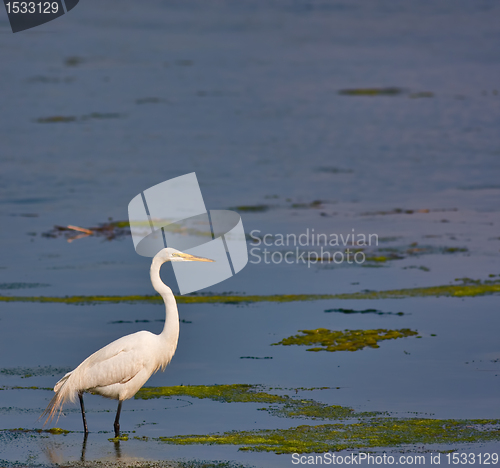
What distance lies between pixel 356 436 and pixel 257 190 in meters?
10.6

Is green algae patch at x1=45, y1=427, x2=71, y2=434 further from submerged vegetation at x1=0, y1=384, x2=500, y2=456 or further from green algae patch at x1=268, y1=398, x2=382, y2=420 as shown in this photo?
green algae patch at x1=268, y1=398, x2=382, y2=420

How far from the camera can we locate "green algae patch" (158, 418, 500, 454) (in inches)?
258

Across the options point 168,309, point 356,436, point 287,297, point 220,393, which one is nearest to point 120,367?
point 168,309

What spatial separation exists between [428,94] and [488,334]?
1787 centimetres

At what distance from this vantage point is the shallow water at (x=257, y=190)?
7.96 m

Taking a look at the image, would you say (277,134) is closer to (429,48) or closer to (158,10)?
(429,48)

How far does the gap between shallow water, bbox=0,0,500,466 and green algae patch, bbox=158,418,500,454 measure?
0.15m

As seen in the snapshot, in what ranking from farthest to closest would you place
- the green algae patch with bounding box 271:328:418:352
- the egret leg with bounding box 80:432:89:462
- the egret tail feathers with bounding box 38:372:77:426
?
1. the green algae patch with bounding box 271:328:418:352
2. the egret tail feathers with bounding box 38:372:77:426
3. the egret leg with bounding box 80:432:89:462

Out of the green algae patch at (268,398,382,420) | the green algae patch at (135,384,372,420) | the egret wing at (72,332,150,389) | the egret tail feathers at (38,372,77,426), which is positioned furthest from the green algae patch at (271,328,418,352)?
the egret tail feathers at (38,372,77,426)

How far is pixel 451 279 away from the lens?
456 inches

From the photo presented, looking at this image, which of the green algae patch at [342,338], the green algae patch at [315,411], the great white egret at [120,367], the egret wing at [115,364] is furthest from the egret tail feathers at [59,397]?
the green algae patch at [342,338]

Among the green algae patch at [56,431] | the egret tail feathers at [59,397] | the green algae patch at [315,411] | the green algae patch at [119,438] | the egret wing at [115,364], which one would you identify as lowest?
the green algae patch at [315,411]

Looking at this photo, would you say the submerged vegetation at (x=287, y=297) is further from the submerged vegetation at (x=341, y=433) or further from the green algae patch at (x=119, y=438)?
the green algae patch at (x=119, y=438)

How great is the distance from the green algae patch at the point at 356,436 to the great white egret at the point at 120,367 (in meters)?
0.66
